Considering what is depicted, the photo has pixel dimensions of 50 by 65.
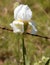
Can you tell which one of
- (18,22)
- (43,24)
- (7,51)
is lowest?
(7,51)

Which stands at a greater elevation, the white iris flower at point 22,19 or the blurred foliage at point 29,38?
the white iris flower at point 22,19

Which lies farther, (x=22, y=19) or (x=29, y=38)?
(x=29, y=38)

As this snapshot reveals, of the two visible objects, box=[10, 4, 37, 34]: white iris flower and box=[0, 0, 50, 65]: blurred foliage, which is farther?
box=[0, 0, 50, 65]: blurred foliage

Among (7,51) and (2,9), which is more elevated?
(2,9)

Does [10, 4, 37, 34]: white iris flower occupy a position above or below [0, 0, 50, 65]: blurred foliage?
above

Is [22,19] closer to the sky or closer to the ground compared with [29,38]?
closer to the sky

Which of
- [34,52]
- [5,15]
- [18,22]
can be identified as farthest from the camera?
[5,15]

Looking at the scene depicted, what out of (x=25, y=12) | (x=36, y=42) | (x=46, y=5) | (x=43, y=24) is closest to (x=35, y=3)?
(x=46, y=5)

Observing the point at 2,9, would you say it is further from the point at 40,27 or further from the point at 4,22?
the point at 40,27
